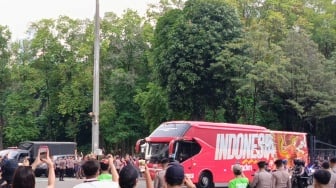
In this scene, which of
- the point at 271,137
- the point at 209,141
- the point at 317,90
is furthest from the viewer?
the point at 317,90

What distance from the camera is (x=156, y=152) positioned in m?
28.7

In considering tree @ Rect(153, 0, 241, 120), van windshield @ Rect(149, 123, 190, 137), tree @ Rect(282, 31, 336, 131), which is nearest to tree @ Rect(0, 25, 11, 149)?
tree @ Rect(153, 0, 241, 120)

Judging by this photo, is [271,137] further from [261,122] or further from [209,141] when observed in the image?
[261,122]

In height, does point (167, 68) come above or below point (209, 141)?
above

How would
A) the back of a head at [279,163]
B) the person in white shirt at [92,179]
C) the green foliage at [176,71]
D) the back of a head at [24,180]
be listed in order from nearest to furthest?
the back of a head at [24,180], the person in white shirt at [92,179], the back of a head at [279,163], the green foliage at [176,71]

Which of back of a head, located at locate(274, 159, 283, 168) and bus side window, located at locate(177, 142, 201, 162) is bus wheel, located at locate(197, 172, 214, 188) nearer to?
bus side window, located at locate(177, 142, 201, 162)

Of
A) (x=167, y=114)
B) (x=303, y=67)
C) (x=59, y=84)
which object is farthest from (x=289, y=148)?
(x=59, y=84)

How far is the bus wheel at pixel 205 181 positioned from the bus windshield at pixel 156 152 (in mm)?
2205

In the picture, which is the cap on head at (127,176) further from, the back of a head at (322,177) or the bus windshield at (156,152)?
the bus windshield at (156,152)

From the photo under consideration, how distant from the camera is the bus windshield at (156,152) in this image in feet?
93.0

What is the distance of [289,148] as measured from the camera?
35.4 metres

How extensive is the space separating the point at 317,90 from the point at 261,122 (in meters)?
7.37

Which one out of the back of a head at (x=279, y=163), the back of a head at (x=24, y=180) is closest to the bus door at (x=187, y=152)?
the back of a head at (x=279, y=163)

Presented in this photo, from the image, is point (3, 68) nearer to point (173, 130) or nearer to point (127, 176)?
point (173, 130)
